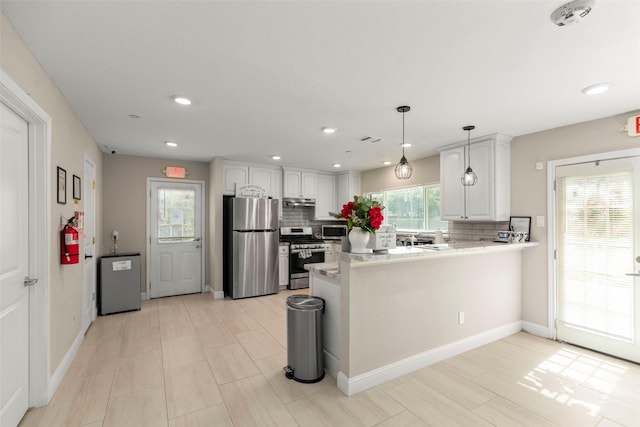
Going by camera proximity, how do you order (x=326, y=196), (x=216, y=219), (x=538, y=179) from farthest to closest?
1. (x=326, y=196)
2. (x=216, y=219)
3. (x=538, y=179)

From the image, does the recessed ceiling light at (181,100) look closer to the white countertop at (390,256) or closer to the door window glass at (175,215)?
the white countertop at (390,256)

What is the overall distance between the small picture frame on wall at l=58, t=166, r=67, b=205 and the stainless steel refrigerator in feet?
8.84

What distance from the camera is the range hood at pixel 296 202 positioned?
6.39 metres

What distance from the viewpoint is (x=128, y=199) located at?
516cm

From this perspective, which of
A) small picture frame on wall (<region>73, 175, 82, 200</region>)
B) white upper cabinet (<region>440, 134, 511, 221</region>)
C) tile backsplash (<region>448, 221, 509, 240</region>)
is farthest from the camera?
tile backsplash (<region>448, 221, 509, 240</region>)

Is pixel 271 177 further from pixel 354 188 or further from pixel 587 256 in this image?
pixel 587 256

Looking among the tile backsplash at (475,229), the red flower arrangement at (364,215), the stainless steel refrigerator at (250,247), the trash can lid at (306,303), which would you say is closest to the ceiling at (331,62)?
the red flower arrangement at (364,215)

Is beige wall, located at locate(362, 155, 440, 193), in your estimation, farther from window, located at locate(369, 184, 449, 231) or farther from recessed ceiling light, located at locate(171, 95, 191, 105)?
recessed ceiling light, located at locate(171, 95, 191, 105)

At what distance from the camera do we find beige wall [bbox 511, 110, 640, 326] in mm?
3344

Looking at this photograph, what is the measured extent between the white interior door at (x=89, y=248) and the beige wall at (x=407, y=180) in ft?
15.9

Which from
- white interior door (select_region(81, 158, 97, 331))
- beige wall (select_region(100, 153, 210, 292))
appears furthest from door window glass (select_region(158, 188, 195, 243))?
white interior door (select_region(81, 158, 97, 331))

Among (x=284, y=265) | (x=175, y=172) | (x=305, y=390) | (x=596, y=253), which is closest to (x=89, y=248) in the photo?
(x=175, y=172)

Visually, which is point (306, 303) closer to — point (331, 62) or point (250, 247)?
point (331, 62)

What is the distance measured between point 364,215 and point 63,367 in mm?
2962
